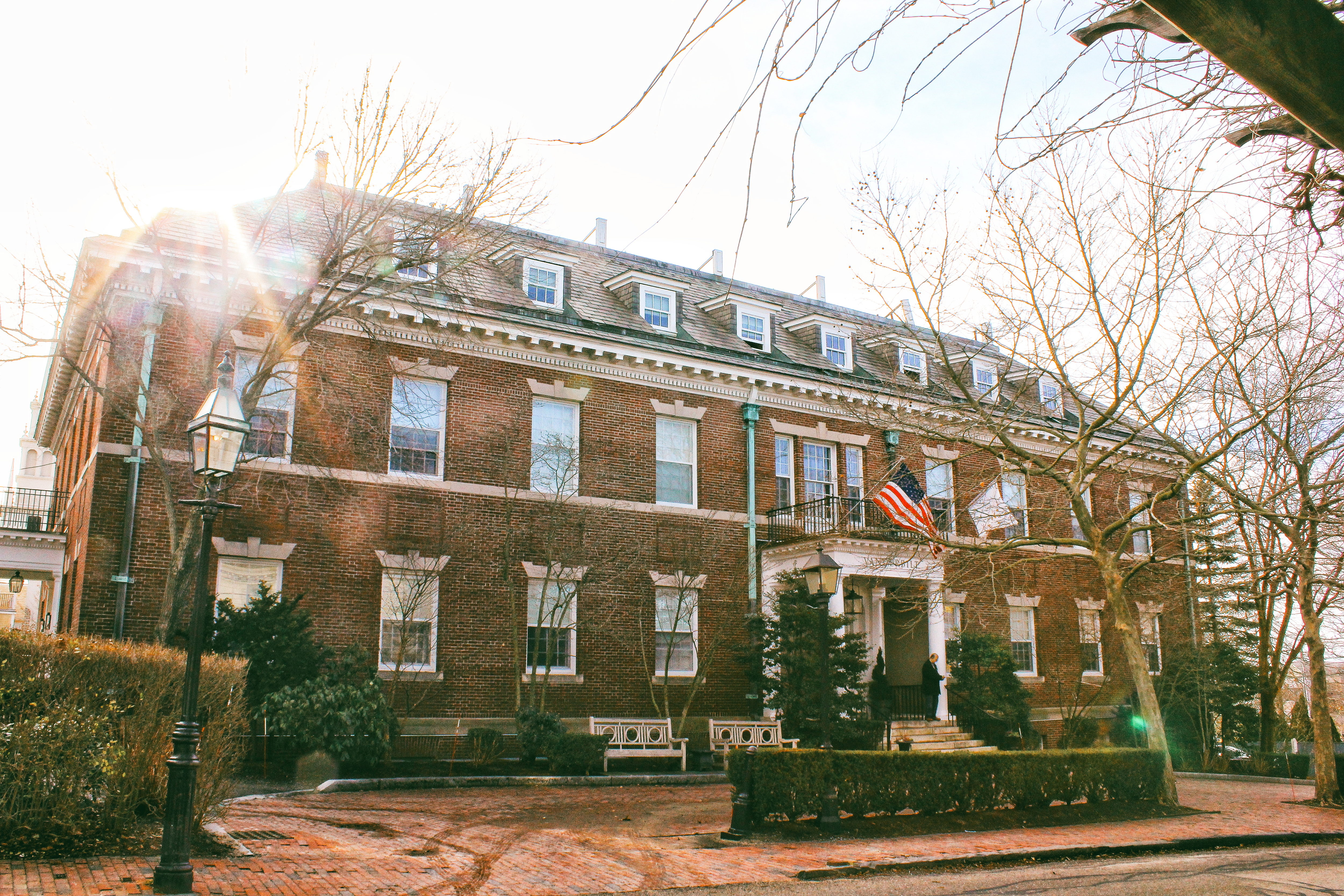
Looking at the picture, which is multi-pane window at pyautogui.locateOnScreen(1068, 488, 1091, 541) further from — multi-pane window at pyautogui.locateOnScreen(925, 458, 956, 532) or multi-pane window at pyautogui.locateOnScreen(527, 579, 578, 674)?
multi-pane window at pyautogui.locateOnScreen(527, 579, 578, 674)

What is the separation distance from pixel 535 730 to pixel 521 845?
6879mm

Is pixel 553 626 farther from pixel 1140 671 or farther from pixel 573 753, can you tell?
pixel 1140 671

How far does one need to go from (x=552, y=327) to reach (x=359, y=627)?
7.30 meters

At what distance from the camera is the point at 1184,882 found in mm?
9688

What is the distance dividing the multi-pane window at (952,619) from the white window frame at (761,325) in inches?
320

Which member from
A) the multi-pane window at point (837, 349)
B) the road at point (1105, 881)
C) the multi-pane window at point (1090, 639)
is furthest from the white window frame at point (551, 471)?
the multi-pane window at point (1090, 639)

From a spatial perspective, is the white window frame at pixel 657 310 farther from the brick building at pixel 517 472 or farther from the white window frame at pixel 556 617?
the white window frame at pixel 556 617

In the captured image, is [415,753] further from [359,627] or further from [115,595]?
[115,595]

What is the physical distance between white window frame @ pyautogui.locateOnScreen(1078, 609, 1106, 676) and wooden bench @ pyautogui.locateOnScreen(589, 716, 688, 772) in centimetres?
1494

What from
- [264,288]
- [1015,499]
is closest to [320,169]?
[264,288]

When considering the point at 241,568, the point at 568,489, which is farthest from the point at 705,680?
the point at 241,568

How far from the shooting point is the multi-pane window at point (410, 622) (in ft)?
61.1

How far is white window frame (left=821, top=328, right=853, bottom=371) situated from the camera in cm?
2725

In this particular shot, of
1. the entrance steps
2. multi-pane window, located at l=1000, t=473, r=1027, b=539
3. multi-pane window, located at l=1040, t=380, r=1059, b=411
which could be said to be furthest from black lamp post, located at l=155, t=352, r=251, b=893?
multi-pane window, located at l=1040, t=380, r=1059, b=411
